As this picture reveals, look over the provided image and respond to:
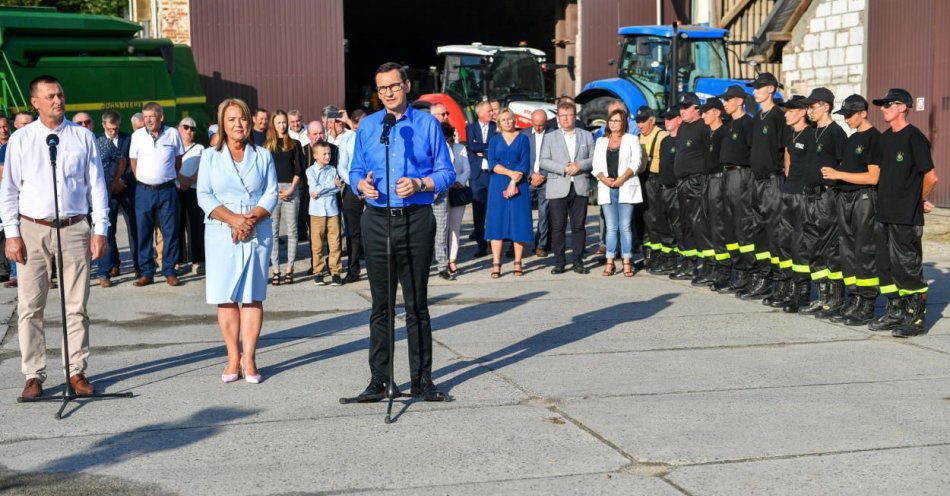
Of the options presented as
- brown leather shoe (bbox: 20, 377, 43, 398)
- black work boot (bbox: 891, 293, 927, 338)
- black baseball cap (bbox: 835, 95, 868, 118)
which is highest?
black baseball cap (bbox: 835, 95, 868, 118)

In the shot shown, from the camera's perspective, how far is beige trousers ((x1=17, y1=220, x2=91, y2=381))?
25.1 ft

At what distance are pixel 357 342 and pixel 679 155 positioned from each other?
15.8 feet

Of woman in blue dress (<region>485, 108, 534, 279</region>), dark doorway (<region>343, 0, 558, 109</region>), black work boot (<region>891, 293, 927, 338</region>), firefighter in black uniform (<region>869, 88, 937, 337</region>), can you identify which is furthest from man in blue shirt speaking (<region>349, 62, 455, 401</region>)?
dark doorway (<region>343, 0, 558, 109</region>)

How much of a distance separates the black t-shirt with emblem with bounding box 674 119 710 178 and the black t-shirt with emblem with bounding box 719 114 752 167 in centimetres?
68

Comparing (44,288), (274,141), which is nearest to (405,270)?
(44,288)

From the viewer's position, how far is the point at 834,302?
10430mm

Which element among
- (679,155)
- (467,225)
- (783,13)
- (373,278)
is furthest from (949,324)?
(783,13)

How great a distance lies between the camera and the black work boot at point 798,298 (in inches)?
425

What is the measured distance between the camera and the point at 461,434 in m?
6.57

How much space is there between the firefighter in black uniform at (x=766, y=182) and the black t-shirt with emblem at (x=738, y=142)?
12 cm

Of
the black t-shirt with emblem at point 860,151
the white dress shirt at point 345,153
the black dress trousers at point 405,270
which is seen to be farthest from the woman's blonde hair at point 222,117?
the black t-shirt with emblem at point 860,151

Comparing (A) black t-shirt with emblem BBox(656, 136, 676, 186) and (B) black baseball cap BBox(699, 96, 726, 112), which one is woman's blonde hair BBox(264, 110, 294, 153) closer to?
(A) black t-shirt with emblem BBox(656, 136, 676, 186)

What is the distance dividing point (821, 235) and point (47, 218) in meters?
6.40

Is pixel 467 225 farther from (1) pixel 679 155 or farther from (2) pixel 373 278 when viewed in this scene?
(2) pixel 373 278
